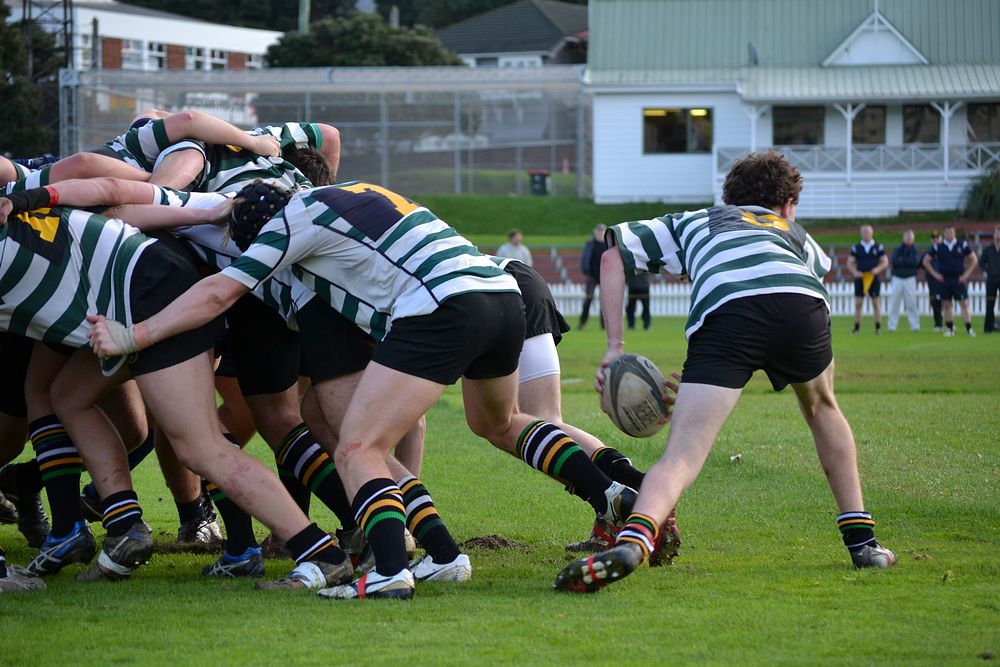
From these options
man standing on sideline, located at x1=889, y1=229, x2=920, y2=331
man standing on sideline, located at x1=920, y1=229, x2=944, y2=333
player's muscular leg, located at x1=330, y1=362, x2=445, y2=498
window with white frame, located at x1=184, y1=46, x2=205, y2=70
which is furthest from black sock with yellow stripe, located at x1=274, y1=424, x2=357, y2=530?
window with white frame, located at x1=184, y1=46, x2=205, y2=70

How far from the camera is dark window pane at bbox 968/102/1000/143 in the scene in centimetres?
4344

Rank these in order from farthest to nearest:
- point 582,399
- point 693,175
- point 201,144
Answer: point 693,175 → point 582,399 → point 201,144

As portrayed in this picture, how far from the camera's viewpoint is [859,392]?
1448 cm

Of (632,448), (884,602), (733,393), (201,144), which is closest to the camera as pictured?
(884,602)

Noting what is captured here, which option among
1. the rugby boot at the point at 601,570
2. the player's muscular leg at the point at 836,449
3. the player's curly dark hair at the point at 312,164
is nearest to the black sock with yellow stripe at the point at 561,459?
the rugby boot at the point at 601,570

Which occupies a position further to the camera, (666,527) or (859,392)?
(859,392)

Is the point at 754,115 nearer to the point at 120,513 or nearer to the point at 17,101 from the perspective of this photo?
the point at 17,101

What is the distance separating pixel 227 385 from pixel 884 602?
137 inches

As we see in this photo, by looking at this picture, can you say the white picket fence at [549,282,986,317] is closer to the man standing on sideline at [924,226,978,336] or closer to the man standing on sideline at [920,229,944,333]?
the man standing on sideline at [920,229,944,333]

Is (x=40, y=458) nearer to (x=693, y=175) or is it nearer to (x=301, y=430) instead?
(x=301, y=430)

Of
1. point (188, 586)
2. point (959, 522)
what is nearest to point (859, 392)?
point (959, 522)

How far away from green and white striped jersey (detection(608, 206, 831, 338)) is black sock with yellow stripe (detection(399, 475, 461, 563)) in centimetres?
141

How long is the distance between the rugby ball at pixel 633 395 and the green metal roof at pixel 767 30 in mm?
40302

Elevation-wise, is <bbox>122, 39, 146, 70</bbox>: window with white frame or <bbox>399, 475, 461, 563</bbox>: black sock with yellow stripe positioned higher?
<bbox>122, 39, 146, 70</bbox>: window with white frame
